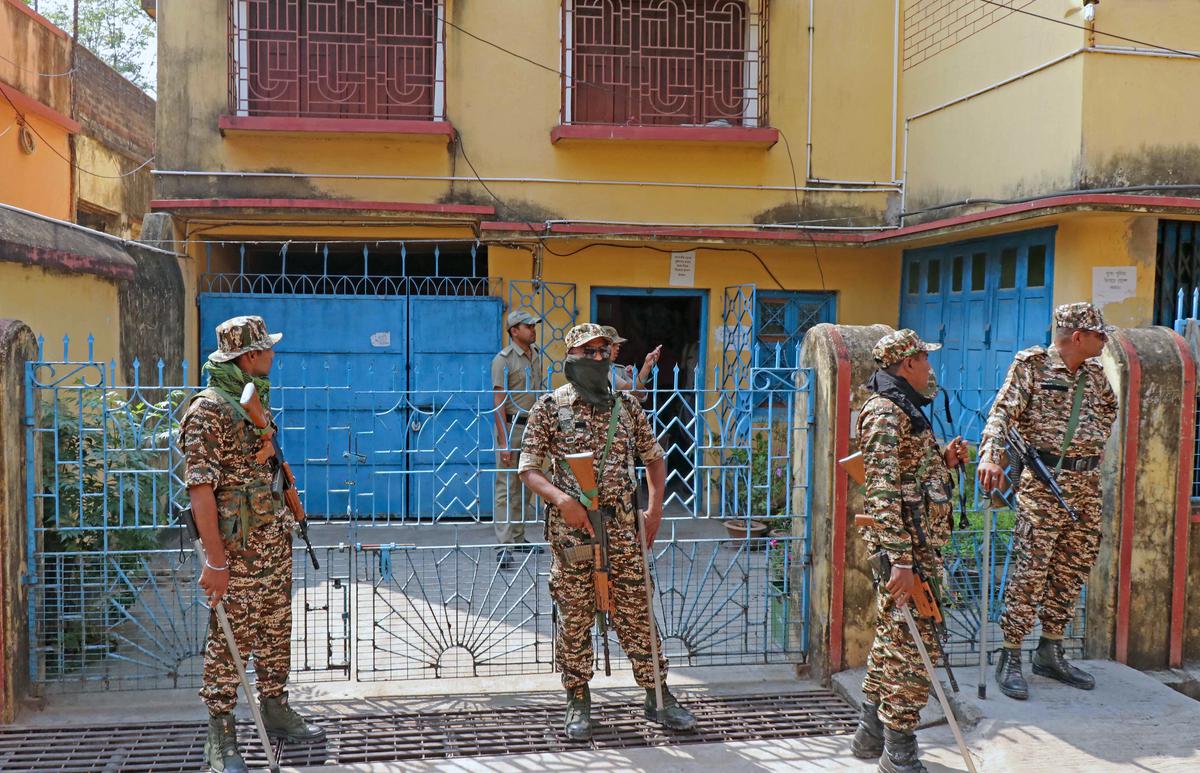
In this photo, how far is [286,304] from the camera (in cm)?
948

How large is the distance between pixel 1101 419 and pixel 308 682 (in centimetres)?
424

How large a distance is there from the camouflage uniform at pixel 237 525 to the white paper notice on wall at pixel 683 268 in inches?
243

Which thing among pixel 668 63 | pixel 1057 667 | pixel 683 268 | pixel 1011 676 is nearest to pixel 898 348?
pixel 1011 676

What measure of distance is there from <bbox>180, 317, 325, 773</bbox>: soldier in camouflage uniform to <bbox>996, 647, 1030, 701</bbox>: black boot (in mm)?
3440

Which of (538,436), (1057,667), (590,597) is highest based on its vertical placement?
(538,436)

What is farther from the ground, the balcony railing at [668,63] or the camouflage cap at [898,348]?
the balcony railing at [668,63]

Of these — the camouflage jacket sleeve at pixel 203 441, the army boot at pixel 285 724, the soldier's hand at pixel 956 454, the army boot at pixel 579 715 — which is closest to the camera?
the camouflage jacket sleeve at pixel 203 441

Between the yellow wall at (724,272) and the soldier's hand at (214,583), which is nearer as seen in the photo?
the soldier's hand at (214,583)

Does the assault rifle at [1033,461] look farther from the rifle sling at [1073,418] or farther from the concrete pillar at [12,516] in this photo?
the concrete pillar at [12,516]

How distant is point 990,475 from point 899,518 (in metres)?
1.05

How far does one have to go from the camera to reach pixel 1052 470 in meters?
5.08

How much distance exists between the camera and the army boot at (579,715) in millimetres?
4629

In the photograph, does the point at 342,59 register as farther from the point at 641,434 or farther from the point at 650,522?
the point at 650,522

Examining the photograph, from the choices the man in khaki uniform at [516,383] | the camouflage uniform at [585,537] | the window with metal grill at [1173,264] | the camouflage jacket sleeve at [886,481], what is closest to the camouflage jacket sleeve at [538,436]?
the camouflage uniform at [585,537]
